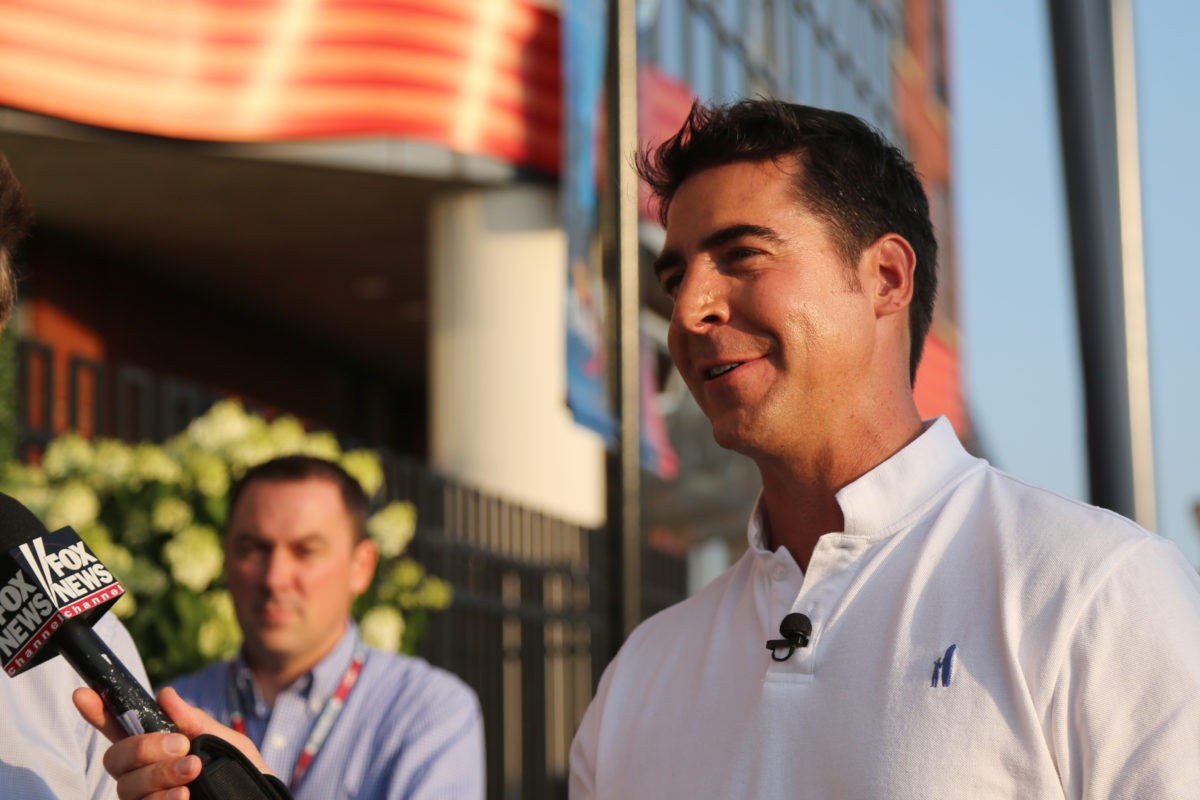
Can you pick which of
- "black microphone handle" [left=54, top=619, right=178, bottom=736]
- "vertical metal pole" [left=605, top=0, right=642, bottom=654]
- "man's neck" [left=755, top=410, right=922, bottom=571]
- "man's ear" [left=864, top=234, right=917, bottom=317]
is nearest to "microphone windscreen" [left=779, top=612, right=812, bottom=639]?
"man's neck" [left=755, top=410, right=922, bottom=571]

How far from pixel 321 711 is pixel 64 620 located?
7.32ft

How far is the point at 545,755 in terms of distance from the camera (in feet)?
38.7

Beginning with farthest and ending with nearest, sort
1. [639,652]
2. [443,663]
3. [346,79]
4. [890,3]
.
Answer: [890,3], [346,79], [443,663], [639,652]

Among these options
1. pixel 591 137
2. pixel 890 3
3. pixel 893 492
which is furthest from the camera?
pixel 890 3

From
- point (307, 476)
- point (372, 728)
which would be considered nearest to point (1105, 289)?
point (372, 728)

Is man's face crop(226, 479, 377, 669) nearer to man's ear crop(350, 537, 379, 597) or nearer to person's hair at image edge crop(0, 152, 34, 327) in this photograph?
man's ear crop(350, 537, 379, 597)

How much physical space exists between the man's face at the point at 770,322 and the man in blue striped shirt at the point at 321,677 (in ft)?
5.89

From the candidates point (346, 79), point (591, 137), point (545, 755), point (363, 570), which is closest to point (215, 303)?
point (346, 79)

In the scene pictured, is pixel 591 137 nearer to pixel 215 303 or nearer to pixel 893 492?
pixel 893 492

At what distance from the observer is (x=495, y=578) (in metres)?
11.1

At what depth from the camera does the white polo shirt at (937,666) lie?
1896 millimetres

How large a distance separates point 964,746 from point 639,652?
0.76m

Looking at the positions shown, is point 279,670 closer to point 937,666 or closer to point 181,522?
point 181,522

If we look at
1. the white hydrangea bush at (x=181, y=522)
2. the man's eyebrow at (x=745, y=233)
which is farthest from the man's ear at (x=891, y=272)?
the white hydrangea bush at (x=181, y=522)
